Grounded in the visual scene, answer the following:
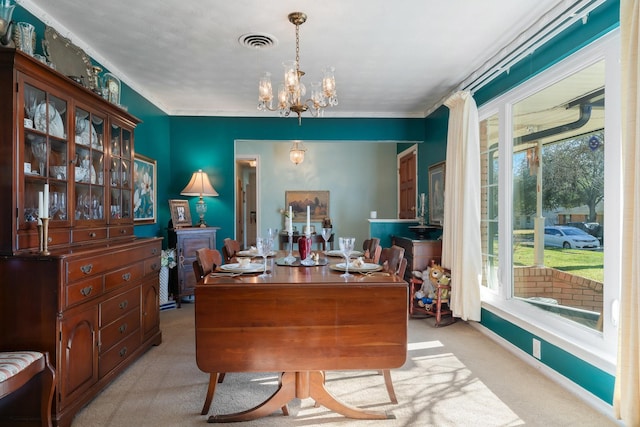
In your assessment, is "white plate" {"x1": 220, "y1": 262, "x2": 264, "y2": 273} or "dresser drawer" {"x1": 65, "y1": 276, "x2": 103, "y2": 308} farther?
"white plate" {"x1": 220, "y1": 262, "x2": 264, "y2": 273}

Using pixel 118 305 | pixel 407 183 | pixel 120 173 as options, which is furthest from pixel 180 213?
pixel 407 183

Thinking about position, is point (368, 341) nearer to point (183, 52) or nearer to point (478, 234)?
point (478, 234)

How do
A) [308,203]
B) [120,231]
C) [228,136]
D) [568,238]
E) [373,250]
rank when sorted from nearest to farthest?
1. [568,238]
2. [120,231]
3. [373,250]
4. [228,136]
5. [308,203]

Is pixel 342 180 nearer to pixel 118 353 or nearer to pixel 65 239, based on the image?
pixel 118 353

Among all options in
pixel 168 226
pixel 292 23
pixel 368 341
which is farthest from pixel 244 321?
pixel 168 226

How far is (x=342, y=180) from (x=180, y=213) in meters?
3.24

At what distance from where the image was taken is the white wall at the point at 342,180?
22.6 feet

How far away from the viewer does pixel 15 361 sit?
65.7 inches

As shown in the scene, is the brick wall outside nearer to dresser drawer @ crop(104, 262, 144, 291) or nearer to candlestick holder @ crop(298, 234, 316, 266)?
candlestick holder @ crop(298, 234, 316, 266)

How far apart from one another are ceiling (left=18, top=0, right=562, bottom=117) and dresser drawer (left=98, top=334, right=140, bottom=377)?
2.16 metres

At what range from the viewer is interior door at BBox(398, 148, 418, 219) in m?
5.65

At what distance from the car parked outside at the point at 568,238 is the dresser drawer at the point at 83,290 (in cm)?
294

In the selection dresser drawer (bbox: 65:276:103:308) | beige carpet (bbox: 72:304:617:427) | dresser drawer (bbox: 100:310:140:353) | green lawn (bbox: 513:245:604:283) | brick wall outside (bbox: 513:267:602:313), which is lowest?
beige carpet (bbox: 72:304:617:427)

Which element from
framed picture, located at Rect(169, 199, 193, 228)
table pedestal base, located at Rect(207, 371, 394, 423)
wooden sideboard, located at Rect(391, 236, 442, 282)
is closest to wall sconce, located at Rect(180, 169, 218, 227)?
framed picture, located at Rect(169, 199, 193, 228)
